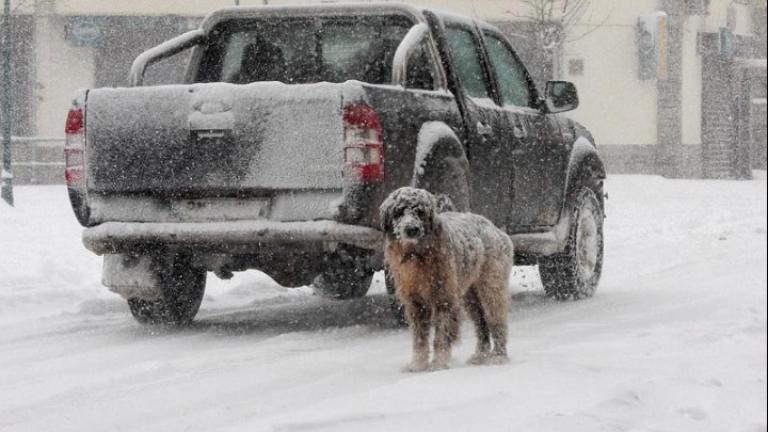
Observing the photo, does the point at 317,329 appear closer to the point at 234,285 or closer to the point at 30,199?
the point at 234,285

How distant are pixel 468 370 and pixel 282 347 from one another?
1549mm

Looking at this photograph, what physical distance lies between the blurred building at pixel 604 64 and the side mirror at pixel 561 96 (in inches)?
895

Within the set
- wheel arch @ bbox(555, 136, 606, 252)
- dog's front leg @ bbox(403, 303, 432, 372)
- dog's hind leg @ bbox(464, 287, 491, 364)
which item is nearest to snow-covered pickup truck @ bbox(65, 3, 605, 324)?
wheel arch @ bbox(555, 136, 606, 252)

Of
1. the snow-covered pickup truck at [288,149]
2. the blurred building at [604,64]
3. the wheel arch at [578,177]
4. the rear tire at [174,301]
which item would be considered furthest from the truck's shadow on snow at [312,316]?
the blurred building at [604,64]

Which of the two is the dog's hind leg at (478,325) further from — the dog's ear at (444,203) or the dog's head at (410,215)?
the dog's head at (410,215)

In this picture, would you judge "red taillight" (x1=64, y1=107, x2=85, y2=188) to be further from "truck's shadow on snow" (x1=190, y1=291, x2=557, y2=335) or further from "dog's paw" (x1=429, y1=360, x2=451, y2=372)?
"dog's paw" (x1=429, y1=360, x2=451, y2=372)

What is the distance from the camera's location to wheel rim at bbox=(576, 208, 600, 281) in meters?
10.2

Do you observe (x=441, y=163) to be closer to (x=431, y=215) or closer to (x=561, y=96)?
(x=431, y=215)

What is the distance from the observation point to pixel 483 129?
8.78m

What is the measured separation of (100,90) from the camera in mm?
7863

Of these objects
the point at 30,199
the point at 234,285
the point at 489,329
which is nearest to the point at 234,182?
the point at 489,329

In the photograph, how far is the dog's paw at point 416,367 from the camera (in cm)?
653

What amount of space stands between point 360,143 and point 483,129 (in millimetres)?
1575

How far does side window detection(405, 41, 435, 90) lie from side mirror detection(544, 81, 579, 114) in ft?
4.25
